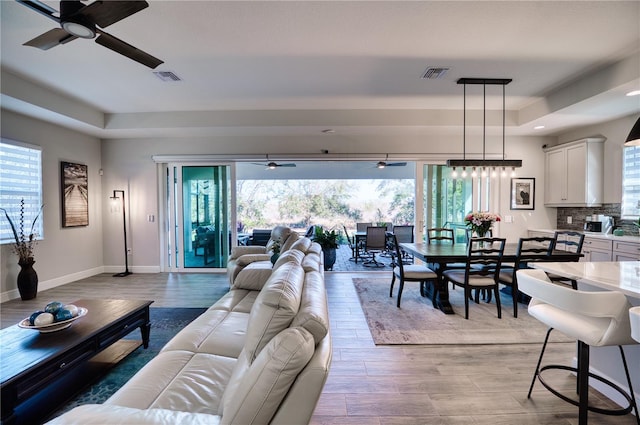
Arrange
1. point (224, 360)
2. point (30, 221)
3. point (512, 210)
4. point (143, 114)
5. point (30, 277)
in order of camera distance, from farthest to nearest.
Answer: point (512, 210), point (143, 114), point (30, 221), point (30, 277), point (224, 360)

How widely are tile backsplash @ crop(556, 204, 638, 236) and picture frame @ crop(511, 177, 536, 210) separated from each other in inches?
20.6

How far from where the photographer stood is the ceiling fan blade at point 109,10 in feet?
5.57

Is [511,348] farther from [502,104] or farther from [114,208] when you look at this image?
[114,208]

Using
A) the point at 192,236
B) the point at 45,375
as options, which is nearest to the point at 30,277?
the point at 192,236

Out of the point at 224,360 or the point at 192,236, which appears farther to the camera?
the point at 192,236

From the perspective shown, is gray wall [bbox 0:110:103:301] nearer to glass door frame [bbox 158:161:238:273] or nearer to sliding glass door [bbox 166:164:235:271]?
glass door frame [bbox 158:161:238:273]

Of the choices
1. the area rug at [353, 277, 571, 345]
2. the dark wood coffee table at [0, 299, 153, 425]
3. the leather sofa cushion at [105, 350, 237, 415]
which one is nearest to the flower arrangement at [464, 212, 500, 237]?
the area rug at [353, 277, 571, 345]

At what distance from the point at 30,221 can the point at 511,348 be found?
6.53 metres

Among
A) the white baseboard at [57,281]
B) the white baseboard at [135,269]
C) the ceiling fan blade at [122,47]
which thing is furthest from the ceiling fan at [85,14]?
the white baseboard at [135,269]

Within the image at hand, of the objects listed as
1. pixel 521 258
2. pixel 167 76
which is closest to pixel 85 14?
pixel 167 76

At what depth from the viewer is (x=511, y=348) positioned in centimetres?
264

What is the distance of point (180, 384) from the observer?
4.57 ft

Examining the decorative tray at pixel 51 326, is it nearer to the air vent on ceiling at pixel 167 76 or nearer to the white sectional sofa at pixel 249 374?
the white sectional sofa at pixel 249 374

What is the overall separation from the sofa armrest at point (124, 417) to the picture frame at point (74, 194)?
5059 mm
